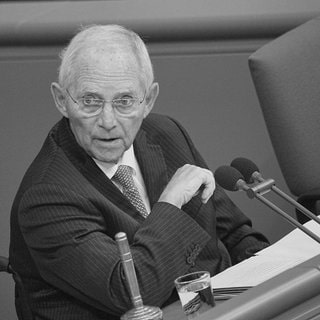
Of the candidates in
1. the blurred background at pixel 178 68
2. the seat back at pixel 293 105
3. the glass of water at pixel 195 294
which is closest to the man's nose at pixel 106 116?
the glass of water at pixel 195 294

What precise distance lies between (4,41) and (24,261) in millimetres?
1401

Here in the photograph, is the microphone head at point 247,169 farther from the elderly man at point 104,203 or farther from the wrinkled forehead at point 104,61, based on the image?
the wrinkled forehead at point 104,61

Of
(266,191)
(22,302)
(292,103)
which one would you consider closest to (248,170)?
(266,191)

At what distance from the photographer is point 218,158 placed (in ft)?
12.6

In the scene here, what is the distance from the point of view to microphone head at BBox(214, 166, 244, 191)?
2014mm

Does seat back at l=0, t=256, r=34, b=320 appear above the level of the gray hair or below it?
below

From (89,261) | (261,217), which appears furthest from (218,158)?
(89,261)

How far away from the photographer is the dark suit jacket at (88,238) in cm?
215

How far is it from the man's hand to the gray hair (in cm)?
25

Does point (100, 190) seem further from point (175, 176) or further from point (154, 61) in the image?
point (154, 61)

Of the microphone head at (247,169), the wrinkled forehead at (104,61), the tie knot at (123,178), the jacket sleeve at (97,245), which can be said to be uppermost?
the wrinkled forehead at (104,61)

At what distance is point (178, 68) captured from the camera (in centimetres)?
376

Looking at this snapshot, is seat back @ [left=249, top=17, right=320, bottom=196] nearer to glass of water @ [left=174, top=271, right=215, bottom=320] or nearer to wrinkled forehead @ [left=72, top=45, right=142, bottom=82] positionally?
wrinkled forehead @ [left=72, top=45, right=142, bottom=82]

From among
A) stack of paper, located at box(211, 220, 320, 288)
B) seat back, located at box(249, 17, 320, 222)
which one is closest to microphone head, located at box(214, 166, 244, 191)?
stack of paper, located at box(211, 220, 320, 288)
